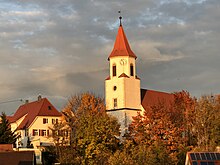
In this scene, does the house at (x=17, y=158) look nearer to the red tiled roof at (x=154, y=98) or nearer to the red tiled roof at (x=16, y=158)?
the red tiled roof at (x=16, y=158)

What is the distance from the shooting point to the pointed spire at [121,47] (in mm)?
95500

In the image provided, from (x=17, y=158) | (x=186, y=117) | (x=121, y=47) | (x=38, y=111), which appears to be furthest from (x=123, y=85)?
(x=17, y=158)

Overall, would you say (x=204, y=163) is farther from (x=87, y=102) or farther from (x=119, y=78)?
(x=119, y=78)

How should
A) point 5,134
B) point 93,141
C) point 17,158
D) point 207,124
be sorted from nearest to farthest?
1. point 17,158
2. point 93,141
3. point 207,124
4. point 5,134

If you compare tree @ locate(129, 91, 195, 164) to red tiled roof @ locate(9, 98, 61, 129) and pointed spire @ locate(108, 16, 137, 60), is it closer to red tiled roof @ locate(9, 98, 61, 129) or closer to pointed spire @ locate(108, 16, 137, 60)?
pointed spire @ locate(108, 16, 137, 60)

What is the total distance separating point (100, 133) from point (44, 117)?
29.9 meters

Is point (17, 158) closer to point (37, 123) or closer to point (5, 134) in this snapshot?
point (5, 134)

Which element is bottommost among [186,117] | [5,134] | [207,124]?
[5,134]

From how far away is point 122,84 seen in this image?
94250 millimetres

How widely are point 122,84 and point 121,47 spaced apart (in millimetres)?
6848

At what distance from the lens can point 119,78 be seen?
311 feet

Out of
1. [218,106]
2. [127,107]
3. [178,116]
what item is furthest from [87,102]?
[218,106]

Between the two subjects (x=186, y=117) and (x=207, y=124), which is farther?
(x=186, y=117)

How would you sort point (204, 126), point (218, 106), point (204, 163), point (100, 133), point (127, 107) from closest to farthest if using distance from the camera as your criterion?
point (204, 163) → point (100, 133) → point (204, 126) → point (218, 106) → point (127, 107)
